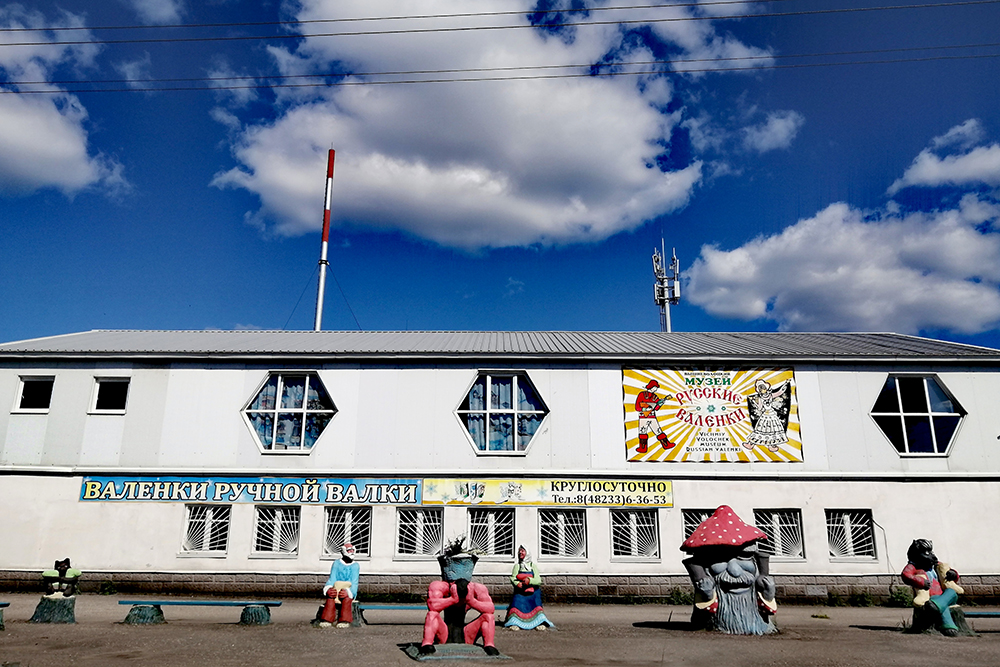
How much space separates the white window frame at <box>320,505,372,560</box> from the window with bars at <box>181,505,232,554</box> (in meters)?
2.56

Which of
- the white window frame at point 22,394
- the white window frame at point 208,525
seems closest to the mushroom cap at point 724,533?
the white window frame at point 208,525

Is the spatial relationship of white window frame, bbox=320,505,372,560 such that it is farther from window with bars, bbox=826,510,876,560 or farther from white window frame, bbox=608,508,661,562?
window with bars, bbox=826,510,876,560

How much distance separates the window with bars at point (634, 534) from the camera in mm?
16391

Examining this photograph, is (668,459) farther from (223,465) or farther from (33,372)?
(33,372)

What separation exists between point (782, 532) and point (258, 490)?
1370cm

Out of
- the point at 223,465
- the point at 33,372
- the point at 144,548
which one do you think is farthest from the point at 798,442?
the point at 33,372

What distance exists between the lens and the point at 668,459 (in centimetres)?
1695

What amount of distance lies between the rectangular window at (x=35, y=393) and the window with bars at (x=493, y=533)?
1250 cm

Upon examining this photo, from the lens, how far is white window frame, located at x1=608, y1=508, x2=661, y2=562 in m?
16.3

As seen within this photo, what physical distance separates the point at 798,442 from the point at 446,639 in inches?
471

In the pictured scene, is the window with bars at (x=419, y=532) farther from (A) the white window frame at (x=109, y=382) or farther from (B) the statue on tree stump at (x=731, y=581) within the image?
(A) the white window frame at (x=109, y=382)

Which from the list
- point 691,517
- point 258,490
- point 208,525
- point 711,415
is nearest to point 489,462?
point 691,517

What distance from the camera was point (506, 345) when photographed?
19188mm

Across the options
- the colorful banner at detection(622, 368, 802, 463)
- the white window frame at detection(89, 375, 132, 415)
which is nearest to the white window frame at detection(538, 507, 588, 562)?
the colorful banner at detection(622, 368, 802, 463)
